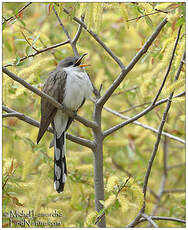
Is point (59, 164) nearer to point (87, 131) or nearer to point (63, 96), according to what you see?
point (63, 96)

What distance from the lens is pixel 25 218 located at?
3102 millimetres

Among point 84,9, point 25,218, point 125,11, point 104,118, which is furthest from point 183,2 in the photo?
point 104,118

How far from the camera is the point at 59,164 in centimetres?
341

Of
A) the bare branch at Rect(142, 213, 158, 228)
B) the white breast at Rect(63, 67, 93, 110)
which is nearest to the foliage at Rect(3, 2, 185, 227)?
the bare branch at Rect(142, 213, 158, 228)

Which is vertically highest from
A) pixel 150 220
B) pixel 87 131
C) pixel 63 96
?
pixel 63 96

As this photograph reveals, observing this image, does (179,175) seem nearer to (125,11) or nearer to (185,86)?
(185,86)

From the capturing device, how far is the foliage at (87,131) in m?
2.65

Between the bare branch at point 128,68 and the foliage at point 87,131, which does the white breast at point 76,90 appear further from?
the bare branch at point 128,68

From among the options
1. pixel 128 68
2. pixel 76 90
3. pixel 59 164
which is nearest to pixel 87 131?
pixel 76 90

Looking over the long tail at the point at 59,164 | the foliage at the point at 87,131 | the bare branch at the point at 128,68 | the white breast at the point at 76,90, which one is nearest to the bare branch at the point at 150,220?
the foliage at the point at 87,131

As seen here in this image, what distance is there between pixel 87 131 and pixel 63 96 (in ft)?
3.21

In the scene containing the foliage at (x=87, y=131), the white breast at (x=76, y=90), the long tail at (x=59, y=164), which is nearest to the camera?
the foliage at (x=87, y=131)

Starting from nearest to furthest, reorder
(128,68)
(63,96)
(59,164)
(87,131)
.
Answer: (128,68) < (59,164) < (63,96) < (87,131)

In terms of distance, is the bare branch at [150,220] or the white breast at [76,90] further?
the white breast at [76,90]
